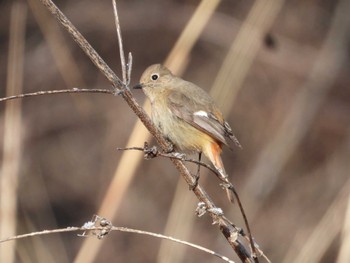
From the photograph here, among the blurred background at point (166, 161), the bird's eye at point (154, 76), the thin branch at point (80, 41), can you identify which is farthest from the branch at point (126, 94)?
the blurred background at point (166, 161)

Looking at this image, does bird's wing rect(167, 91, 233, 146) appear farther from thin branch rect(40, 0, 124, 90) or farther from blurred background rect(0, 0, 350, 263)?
blurred background rect(0, 0, 350, 263)

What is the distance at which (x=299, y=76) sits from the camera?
601 cm

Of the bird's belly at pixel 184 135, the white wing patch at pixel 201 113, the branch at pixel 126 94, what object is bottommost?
the branch at pixel 126 94

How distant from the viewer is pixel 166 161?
20.6 ft

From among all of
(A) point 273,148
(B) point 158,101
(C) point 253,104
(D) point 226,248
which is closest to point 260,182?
(A) point 273,148

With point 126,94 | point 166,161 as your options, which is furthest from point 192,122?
point 166,161

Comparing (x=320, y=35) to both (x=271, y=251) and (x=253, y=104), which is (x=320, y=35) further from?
(x=271, y=251)

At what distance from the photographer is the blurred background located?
573cm

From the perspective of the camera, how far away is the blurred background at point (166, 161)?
573 centimetres

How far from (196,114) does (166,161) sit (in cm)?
351

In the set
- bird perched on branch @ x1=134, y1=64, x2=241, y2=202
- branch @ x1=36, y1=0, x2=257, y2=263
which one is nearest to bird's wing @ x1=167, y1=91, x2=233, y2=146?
bird perched on branch @ x1=134, y1=64, x2=241, y2=202

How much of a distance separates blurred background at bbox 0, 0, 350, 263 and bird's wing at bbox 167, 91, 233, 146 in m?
2.59

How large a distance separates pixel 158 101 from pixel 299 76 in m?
3.23

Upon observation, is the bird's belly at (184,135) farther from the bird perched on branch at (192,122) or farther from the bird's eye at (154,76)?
the bird's eye at (154,76)
